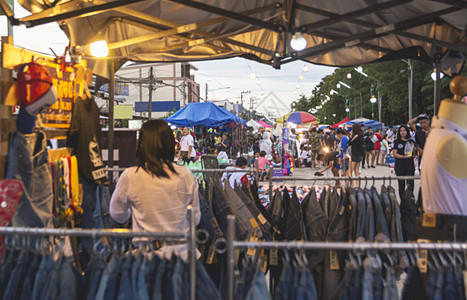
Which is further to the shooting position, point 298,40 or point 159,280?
point 298,40

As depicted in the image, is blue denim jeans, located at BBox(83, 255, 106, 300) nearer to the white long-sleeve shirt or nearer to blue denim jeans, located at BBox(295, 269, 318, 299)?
the white long-sleeve shirt

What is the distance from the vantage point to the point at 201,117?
14.8 metres

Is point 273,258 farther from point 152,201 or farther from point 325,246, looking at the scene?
point 325,246

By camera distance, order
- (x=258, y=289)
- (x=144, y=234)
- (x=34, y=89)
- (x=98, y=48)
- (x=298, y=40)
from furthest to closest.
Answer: (x=98, y=48) → (x=298, y=40) → (x=34, y=89) → (x=144, y=234) → (x=258, y=289)

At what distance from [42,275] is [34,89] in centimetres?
147

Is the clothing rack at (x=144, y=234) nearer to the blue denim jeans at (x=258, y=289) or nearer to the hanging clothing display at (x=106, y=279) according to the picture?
the hanging clothing display at (x=106, y=279)

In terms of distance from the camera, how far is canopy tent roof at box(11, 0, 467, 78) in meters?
3.75

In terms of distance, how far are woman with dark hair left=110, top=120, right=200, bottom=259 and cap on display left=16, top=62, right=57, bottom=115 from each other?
0.82m

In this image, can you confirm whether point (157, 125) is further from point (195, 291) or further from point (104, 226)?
point (104, 226)

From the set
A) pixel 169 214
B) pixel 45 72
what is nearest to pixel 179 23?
pixel 45 72

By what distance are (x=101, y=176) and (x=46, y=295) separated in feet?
5.65

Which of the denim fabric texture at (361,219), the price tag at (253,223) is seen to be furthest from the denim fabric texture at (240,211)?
the denim fabric texture at (361,219)

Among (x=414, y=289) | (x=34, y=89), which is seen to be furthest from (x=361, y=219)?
(x=34, y=89)

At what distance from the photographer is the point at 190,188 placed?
8.98 ft
